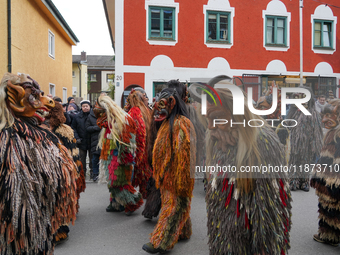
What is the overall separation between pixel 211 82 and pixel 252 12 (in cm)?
1336

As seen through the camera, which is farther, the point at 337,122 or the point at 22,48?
the point at 22,48

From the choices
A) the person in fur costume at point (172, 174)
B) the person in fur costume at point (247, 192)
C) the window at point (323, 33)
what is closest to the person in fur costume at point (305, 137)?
the person in fur costume at point (172, 174)

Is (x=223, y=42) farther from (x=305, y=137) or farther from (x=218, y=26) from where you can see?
(x=305, y=137)

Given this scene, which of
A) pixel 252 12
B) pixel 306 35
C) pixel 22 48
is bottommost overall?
pixel 22 48

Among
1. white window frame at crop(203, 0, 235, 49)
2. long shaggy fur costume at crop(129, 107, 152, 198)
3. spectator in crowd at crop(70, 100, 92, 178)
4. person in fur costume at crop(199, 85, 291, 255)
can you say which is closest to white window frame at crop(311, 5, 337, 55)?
white window frame at crop(203, 0, 235, 49)

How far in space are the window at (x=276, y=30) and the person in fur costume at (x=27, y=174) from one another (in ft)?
45.8

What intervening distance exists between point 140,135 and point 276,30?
1205cm

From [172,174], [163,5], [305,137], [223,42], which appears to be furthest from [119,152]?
[223,42]

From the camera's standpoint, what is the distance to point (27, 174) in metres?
2.25

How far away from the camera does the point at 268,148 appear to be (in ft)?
7.55

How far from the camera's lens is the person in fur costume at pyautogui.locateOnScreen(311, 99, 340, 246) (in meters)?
3.68

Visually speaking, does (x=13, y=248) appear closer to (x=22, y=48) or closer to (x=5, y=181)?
(x=5, y=181)

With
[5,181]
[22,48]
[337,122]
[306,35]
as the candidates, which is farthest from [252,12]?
[5,181]

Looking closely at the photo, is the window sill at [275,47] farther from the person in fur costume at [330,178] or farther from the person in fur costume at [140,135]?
the person in fur costume at [330,178]
